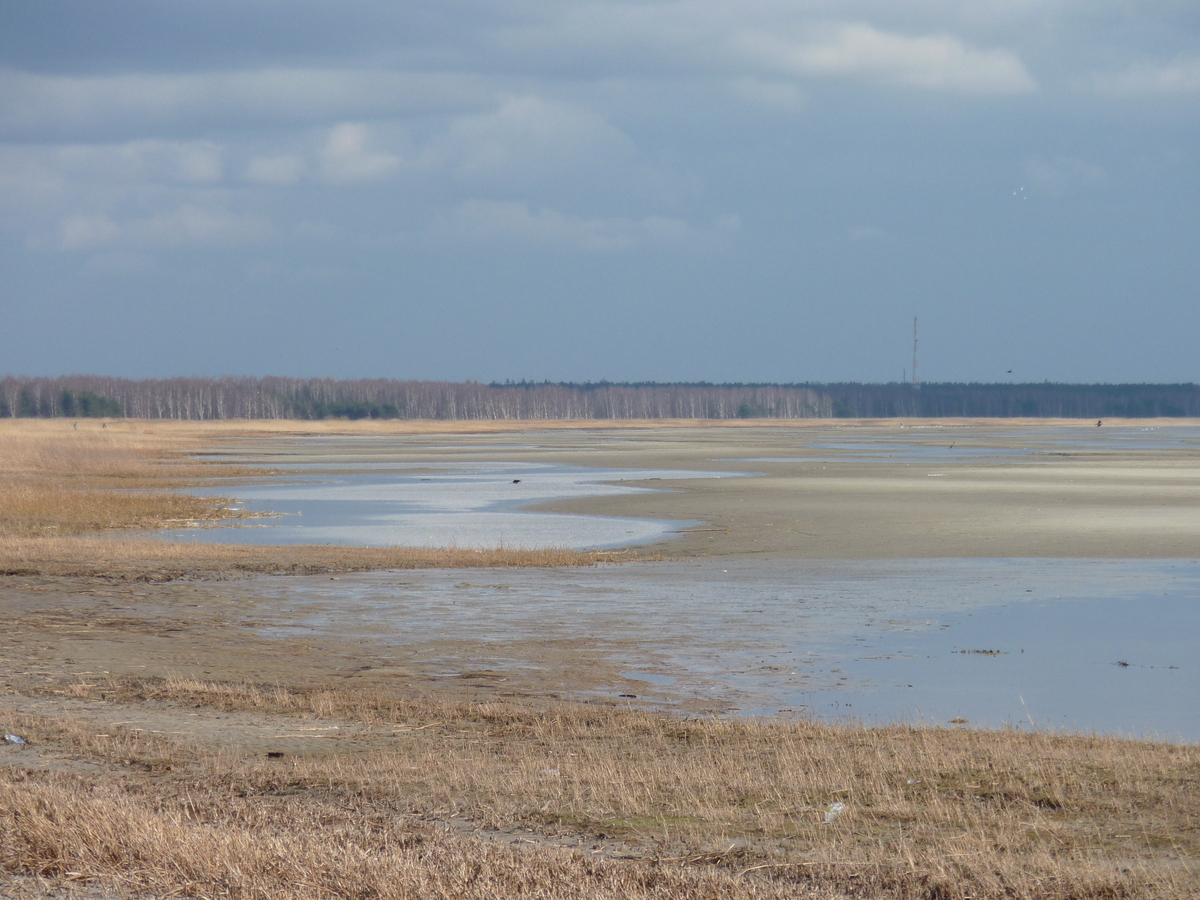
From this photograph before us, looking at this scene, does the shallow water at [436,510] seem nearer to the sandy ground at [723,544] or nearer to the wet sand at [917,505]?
the wet sand at [917,505]

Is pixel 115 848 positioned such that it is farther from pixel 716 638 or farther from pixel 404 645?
pixel 716 638

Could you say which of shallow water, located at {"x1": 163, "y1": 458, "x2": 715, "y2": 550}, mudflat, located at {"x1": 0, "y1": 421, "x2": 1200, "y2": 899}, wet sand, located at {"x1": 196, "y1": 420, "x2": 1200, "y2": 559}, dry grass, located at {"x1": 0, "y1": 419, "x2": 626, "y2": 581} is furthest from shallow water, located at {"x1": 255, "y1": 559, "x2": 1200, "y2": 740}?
shallow water, located at {"x1": 163, "y1": 458, "x2": 715, "y2": 550}

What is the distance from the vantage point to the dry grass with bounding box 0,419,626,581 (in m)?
26.5

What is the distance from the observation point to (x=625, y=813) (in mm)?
9156

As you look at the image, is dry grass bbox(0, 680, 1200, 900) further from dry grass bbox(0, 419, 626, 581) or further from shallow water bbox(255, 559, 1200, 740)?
dry grass bbox(0, 419, 626, 581)

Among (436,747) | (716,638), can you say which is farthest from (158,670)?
(716,638)

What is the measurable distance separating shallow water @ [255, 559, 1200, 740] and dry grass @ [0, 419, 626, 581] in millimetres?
1929

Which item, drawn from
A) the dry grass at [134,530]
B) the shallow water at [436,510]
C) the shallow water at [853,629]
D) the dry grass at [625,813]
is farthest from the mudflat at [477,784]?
the shallow water at [436,510]

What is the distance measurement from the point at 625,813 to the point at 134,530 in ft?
97.2

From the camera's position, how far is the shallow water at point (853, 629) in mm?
14742

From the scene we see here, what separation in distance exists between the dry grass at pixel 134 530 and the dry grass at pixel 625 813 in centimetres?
1441

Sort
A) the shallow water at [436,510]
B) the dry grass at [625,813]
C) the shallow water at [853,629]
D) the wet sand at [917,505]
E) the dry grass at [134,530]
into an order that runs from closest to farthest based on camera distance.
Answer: the dry grass at [625,813], the shallow water at [853,629], the dry grass at [134,530], the wet sand at [917,505], the shallow water at [436,510]

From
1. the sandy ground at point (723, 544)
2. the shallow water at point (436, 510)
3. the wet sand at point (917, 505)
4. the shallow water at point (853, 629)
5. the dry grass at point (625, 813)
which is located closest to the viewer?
the dry grass at point (625, 813)

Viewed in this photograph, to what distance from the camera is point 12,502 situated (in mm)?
40469
